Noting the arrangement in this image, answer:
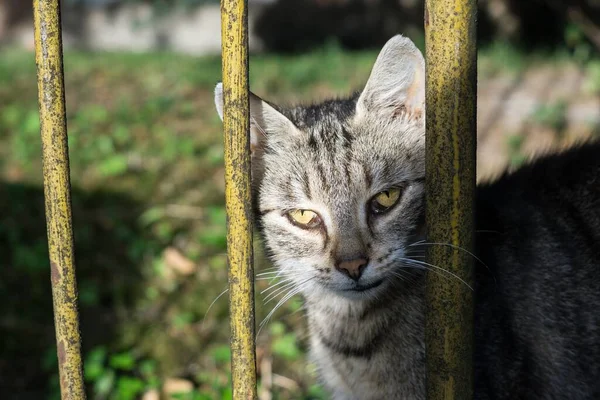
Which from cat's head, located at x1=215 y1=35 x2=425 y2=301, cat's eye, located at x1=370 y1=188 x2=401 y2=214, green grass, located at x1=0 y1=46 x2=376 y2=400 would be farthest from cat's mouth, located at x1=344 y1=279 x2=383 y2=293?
green grass, located at x1=0 y1=46 x2=376 y2=400

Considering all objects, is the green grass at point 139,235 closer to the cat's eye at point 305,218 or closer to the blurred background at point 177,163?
the blurred background at point 177,163

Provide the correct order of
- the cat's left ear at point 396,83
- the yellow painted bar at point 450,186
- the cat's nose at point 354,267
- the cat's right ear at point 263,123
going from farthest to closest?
the cat's right ear at point 263,123 < the cat's nose at point 354,267 < the cat's left ear at point 396,83 < the yellow painted bar at point 450,186

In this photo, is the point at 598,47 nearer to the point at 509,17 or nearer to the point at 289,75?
the point at 509,17

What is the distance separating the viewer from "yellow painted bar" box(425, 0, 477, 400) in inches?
49.8

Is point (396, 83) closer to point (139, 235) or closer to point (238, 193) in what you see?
point (238, 193)

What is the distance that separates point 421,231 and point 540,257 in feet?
1.27

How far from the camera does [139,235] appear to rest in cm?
395

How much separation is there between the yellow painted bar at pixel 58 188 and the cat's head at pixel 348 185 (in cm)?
62

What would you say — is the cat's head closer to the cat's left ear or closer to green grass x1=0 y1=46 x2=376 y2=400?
the cat's left ear

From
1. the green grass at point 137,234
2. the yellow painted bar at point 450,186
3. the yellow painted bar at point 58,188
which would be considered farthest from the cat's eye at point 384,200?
the yellow painted bar at point 58,188

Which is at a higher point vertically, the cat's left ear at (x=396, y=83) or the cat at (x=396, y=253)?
the cat's left ear at (x=396, y=83)

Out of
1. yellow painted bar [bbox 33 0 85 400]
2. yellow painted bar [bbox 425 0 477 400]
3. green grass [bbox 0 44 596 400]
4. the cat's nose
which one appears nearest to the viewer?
yellow painted bar [bbox 425 0 477 400]

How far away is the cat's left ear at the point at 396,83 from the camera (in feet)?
5.83

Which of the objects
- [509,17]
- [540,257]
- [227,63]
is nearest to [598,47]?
[509,17]
